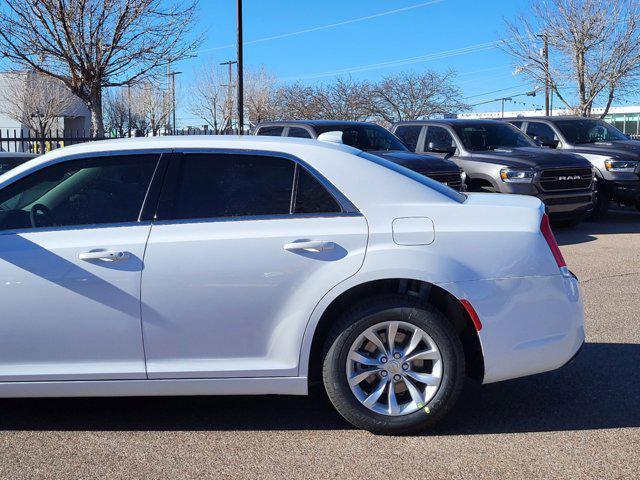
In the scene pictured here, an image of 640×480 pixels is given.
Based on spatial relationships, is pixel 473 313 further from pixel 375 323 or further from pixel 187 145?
pixel 187 145

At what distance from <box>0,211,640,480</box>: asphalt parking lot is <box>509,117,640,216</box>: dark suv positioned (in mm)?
9095

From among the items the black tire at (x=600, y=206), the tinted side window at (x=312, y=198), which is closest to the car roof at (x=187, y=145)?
the tinted side window at (x=312, y=198)

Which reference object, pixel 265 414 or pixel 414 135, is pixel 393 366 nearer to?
pixel 265 414

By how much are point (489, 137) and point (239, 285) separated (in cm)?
1037

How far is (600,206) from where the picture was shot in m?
14.4

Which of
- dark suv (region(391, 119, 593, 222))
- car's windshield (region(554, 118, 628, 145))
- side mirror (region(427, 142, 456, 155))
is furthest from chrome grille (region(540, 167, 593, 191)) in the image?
car's windshield (region(554, 118, 628, 145))

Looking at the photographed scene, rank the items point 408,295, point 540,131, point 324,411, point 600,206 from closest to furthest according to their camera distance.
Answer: point 408,295 < point 324,411 < point 600,206 < point 540,131

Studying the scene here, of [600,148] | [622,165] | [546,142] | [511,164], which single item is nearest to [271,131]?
[511,164]

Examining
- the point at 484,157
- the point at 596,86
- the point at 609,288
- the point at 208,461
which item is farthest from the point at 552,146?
the point at 596,86

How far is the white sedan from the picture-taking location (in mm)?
4055

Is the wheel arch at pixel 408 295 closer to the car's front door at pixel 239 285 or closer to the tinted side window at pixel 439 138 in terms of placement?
the car's front door at pixel 239 285

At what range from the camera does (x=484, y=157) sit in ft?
41.6

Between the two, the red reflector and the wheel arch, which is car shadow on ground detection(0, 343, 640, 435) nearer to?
the wheel arch

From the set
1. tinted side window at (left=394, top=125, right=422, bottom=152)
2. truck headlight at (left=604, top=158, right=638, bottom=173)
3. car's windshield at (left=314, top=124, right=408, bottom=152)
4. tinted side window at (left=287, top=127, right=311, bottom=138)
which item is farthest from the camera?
tinted side window at (left=394, top=125, right=422, bottom=152)
